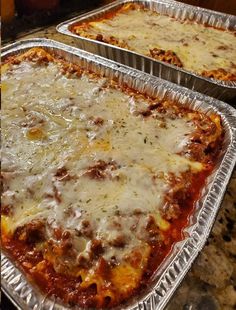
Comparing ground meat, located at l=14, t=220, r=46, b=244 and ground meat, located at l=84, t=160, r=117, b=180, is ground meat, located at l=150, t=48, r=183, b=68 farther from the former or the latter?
ground meat, located at l=14, t=220, r=46, b=244

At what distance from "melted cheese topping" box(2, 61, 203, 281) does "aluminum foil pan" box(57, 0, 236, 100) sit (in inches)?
17.0

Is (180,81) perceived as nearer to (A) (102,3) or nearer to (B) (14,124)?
(B) (14,124)

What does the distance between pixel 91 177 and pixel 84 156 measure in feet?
0.56

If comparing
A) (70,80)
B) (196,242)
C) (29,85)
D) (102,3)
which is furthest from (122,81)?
(102,3)

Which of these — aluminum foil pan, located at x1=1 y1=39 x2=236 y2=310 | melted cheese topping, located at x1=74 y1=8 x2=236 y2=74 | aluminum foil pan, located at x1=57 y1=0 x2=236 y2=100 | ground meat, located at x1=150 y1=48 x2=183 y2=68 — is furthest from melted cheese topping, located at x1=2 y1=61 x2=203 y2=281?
melted cheese topping, located at x1=74 y1=8 x2=236 y2=74

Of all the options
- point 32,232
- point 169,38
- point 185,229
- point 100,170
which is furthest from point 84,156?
point 169,38

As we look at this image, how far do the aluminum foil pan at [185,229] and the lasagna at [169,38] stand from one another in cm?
43

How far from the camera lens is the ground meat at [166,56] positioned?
2635mm

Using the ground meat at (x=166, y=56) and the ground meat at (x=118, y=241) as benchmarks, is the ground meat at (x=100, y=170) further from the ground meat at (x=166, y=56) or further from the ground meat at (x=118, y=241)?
the ground meat at (x=166, y=56)

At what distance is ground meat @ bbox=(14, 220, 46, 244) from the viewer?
4.85 feet

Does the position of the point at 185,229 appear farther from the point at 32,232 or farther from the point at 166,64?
the point at 166,64

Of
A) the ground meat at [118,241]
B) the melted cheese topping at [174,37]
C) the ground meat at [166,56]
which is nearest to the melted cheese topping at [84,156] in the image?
the ground meat at [118,241]

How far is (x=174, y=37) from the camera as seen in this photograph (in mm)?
3016

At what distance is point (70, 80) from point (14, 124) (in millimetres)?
547
